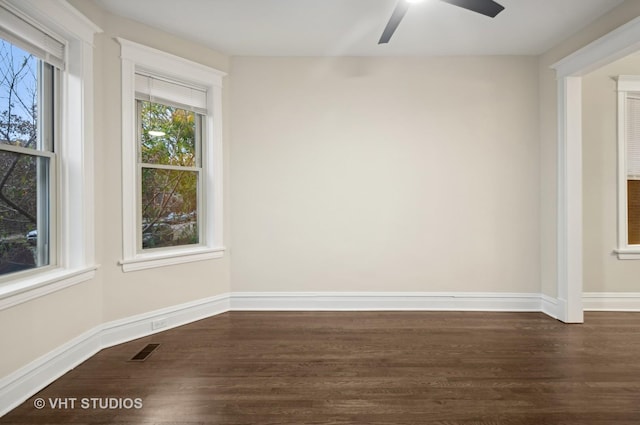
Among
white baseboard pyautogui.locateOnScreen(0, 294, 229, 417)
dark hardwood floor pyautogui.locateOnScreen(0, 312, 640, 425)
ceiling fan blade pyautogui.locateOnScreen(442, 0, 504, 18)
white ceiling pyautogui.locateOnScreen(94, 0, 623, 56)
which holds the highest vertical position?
white ceiling pyautogui.locateOnScreen(94, 0, 623, 56)

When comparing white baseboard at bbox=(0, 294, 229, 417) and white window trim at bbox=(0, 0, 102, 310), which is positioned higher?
white window trim at bbox=(0, 0, 102, 310)

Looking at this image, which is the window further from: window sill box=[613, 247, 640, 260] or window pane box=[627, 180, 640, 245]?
window pane box=[627, 180, 640, 245]

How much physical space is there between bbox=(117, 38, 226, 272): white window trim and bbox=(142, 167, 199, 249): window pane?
0.10 m

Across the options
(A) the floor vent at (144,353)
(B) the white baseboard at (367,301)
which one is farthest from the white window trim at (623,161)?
(A) the floor vent at (144,353)

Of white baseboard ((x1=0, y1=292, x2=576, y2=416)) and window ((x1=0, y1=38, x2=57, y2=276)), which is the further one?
white baseboard ((x1=0, y1=292, x2=576, y2=416))

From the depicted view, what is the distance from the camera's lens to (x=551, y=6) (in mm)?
2697

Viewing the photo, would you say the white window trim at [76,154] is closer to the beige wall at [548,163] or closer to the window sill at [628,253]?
the beige wall at [548,163]

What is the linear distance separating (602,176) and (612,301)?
4.52 feet

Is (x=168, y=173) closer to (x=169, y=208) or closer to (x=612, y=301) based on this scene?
(x=169, y=208)

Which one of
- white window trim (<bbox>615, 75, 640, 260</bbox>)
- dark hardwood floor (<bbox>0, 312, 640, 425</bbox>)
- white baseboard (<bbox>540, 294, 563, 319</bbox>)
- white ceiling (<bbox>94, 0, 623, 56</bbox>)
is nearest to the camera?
dark hardwood floor (<bbox>0, 312, 640, 425</bbox>)

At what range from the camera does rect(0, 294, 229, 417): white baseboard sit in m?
1.97

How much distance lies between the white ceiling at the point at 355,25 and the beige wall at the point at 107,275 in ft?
0.53

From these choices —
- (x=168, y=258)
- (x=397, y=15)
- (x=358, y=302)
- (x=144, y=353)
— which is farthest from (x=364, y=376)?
(x=397, y=15)

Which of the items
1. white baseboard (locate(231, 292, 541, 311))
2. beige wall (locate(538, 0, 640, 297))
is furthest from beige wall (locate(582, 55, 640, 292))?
white baseboard (locate(231, 292, 541, 311))
